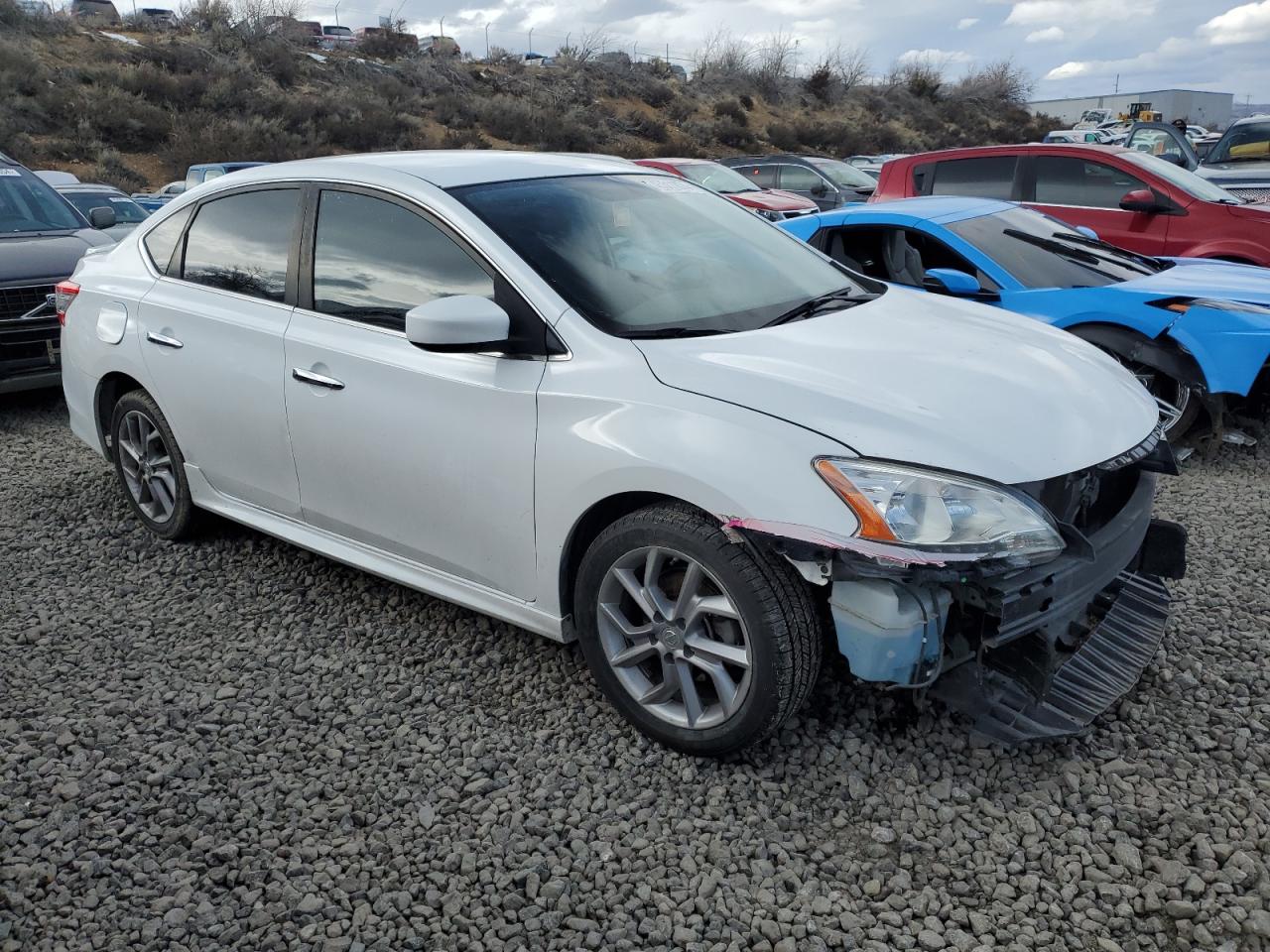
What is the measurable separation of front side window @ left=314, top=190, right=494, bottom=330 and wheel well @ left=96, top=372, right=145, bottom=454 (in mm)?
1473

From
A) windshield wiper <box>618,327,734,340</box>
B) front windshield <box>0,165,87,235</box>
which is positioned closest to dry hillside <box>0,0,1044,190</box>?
front windshield <box>0,165,87,235</box>

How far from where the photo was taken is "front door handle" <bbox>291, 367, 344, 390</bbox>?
345 centimetres

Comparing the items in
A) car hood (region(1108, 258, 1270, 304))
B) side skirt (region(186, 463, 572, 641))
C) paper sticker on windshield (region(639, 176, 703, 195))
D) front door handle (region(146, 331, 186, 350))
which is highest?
paper sticker on windshield (region(639, 176, 703, 195))

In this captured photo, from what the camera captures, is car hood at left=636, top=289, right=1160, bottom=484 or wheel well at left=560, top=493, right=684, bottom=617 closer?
car hood at left=636, top=289, right=1160, bottom=484

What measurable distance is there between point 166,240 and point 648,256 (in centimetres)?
231

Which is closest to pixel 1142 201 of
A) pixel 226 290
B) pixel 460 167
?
pixel 460 167

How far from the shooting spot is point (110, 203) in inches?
510

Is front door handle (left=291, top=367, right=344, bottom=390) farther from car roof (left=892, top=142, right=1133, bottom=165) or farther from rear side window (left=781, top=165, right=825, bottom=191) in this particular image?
rear side window (left=781, top=165, right=825, bottom=191)

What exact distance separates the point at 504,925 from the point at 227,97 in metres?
31.8

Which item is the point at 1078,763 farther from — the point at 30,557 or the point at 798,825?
the point at 30,557

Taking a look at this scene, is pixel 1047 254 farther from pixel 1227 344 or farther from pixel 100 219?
pixel 100 219

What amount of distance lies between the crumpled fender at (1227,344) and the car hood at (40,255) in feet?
22.6

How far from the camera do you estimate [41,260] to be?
6.67 metres

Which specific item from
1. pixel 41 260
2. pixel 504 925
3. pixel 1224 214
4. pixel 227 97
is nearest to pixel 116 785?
pixel 504 925
